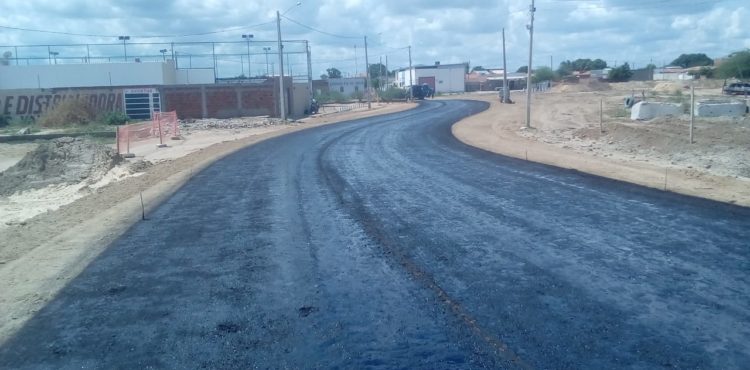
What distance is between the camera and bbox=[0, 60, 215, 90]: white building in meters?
76.1

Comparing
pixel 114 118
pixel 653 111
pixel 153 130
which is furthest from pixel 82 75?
pixel 653 111

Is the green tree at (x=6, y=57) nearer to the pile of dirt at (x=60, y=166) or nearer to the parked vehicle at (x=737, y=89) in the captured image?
the pile of dirt at (x=60, y=166)

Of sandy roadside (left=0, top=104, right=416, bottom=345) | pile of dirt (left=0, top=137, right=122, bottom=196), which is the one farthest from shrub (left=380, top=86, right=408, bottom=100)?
sandy roadside (left=0, top=104, right=416, bottom=345)

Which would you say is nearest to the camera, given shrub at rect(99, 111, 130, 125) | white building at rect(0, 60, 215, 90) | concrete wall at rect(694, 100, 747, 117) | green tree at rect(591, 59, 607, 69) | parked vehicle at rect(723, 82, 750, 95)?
concrete wall at rect(694, 100, 747, 117)

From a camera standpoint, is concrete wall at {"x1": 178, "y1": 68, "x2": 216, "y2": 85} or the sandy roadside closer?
the sandy roadside

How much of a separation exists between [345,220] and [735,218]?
644 cm

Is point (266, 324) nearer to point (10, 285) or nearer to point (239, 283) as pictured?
point (239, 283)

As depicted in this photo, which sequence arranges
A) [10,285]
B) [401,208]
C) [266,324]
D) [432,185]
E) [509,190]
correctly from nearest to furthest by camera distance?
[266,324]
[10,285]
[401,208]
[509,190]
[432,185]

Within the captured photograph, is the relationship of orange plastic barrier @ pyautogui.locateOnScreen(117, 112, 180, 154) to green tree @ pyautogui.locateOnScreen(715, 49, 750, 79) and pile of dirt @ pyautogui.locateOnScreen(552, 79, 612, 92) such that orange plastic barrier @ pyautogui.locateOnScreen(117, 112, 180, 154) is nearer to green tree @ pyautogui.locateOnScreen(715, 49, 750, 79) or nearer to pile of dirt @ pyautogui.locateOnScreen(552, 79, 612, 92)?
green tree @ pyautogui.locateOnScreen(715, 49, 750, 79)

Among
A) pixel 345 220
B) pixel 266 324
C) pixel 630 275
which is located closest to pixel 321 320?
pixel 266 324

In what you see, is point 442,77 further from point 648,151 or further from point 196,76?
point 648,151

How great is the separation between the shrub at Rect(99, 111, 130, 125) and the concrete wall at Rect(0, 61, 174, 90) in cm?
1784

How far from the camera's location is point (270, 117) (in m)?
60.1

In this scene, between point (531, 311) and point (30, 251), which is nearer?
point (531, 311)
